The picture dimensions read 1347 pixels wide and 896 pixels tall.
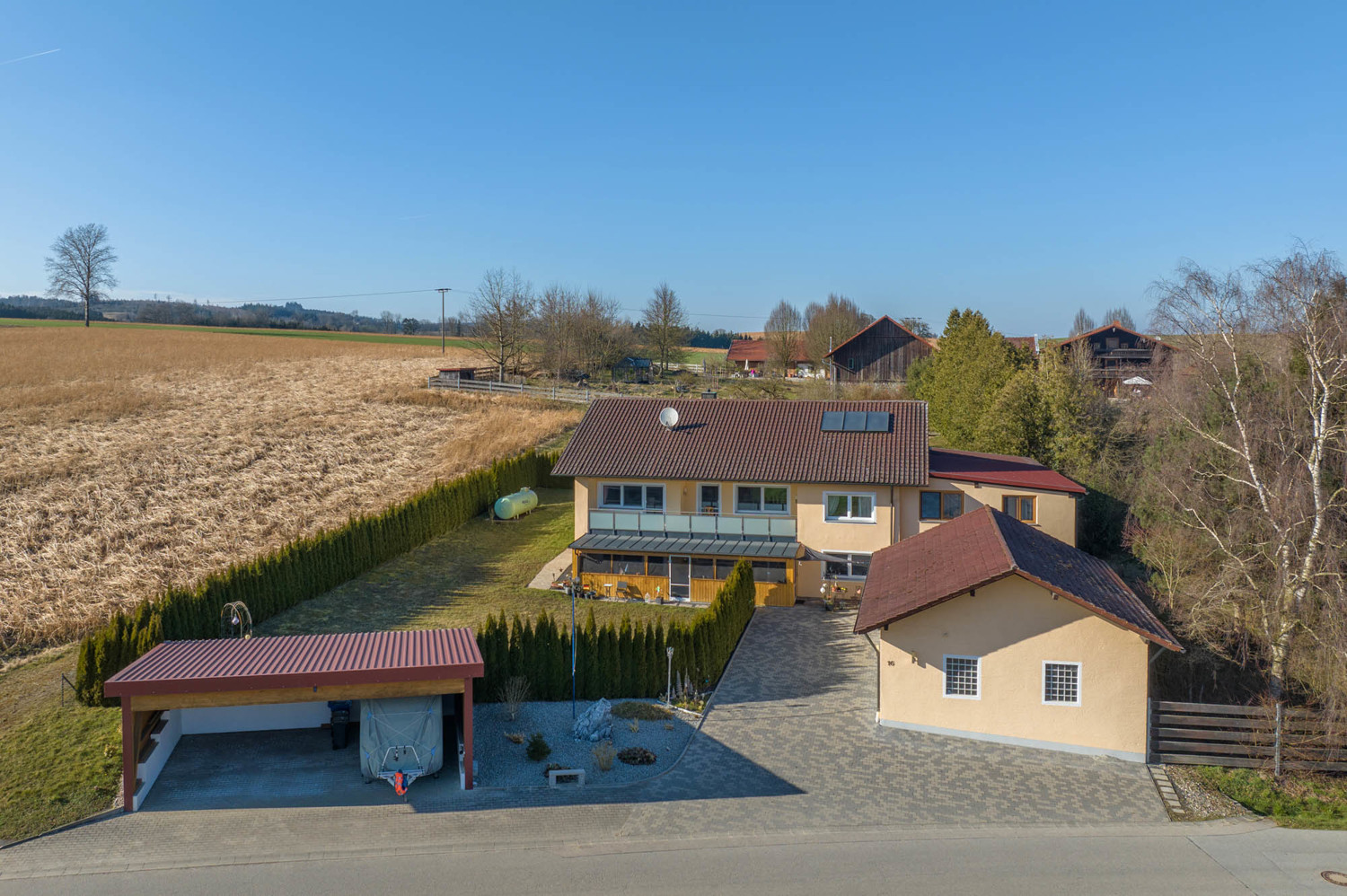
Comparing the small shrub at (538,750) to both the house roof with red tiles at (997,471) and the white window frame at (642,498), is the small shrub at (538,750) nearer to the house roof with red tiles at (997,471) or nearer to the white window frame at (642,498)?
the white window frame at (642,498)

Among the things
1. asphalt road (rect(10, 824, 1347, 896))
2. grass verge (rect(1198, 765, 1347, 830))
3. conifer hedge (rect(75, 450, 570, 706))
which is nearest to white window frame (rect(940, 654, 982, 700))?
asphalt road (rect(10, 824, 1347, 896))

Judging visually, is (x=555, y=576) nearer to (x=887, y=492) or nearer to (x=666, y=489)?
(x=666, y=489)

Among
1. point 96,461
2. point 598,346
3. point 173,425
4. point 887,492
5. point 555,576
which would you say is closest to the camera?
point 887,492

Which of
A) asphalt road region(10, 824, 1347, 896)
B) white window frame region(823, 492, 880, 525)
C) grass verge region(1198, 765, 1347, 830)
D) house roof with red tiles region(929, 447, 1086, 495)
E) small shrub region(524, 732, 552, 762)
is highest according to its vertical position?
house roof with red tiles region(929, 447, 1086, 495)

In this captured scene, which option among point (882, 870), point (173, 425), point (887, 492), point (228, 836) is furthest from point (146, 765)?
point (173, 425)

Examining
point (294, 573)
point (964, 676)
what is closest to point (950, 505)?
point (964, 676)

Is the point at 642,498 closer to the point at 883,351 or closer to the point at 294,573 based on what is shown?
the point at 294,573

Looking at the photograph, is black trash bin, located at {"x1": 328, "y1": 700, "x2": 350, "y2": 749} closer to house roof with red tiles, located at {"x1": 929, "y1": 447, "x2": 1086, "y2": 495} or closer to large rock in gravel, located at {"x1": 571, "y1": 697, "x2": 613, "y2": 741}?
large rock in gravel, located at {"x1": 571, "y1": 697, "x2": 613, "y2": 741}

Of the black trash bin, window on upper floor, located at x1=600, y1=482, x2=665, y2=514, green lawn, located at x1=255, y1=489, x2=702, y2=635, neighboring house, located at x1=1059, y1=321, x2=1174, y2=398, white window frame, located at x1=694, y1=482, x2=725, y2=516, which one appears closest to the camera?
the black trash bin
